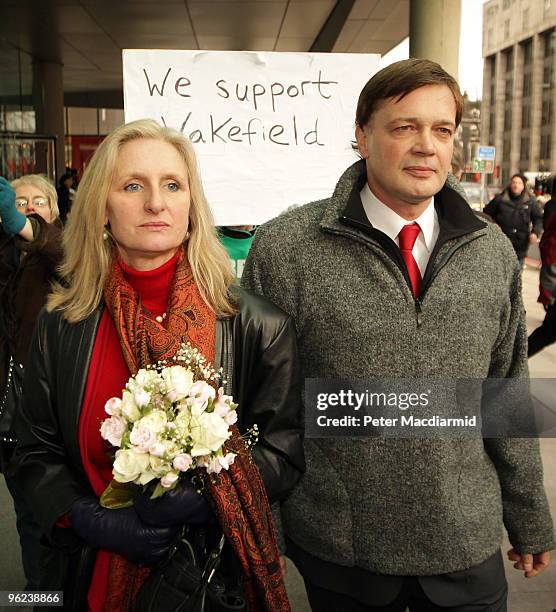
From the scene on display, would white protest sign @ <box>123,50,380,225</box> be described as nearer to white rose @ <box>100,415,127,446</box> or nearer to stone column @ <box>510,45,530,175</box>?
white rose @ <box>100,415,127,446</box>

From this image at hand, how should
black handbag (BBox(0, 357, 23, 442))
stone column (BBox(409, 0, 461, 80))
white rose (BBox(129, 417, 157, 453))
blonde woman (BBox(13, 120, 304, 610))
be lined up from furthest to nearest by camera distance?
stone column (BBox(409, 0, 461, 80)) → black handbag (BBox(0, 357, 23, 442)) → blonde woman (BBox(13, 120, 304, 610)) → white rose (BBox(129, 417, 157, 453))

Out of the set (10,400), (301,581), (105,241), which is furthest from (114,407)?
(301,581)

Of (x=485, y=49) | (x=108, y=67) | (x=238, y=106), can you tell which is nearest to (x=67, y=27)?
(x=108, y=67)

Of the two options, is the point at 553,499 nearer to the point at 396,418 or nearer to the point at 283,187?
the point at 283,187

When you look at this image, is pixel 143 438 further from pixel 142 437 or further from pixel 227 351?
pixel 227 351

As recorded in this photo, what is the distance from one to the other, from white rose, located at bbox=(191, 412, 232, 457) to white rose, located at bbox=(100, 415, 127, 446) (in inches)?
6.2

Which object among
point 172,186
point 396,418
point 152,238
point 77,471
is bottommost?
point 77,471

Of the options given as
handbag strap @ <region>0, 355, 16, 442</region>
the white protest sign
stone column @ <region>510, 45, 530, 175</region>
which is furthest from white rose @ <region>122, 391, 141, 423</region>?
stone column @ <region>510, 45, 530, 175</region>

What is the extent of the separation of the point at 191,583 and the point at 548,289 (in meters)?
6.47

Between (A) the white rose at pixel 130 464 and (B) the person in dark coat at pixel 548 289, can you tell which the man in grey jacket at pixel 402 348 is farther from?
(B) the person in dark coat at pixel 548 289

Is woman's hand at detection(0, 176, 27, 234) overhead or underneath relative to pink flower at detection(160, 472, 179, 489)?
overhead

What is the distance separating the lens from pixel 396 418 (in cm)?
191

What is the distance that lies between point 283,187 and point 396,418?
194cm
